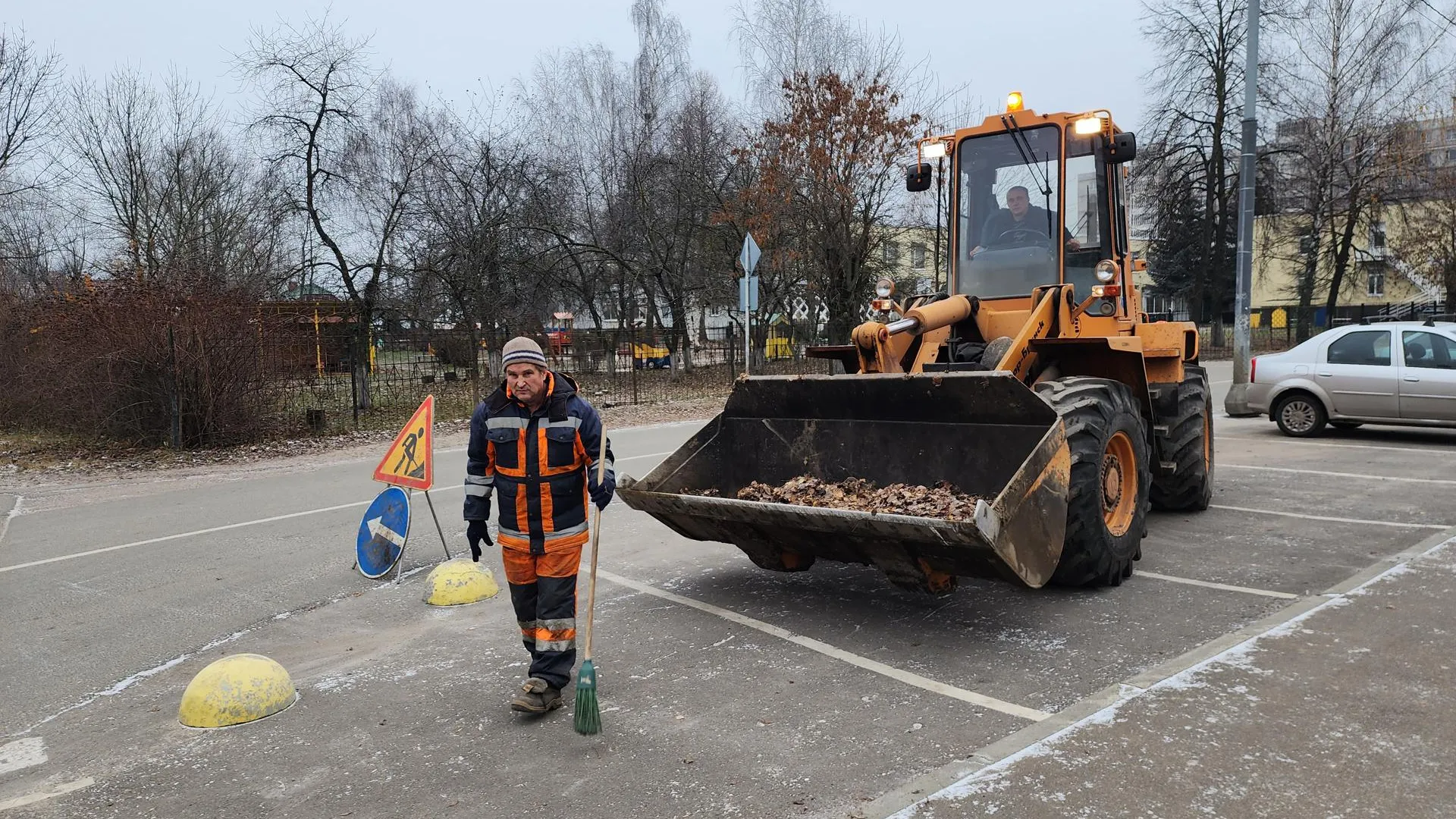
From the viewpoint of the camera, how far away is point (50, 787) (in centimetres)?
379

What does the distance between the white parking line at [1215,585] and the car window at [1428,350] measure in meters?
8.42

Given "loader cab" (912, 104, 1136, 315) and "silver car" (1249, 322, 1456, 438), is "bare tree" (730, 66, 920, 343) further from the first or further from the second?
"loader cab" (912, 104, 1136, 315)

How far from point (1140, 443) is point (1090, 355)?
0.88 metres

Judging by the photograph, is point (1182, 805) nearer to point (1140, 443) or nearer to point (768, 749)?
point (768, 749)

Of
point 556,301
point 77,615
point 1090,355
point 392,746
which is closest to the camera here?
point 392,746

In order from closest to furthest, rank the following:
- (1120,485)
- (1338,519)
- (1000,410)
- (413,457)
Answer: (1000,410) < (1120,485) < (413,457) < (1338,519)

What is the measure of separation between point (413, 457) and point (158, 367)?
925 cm

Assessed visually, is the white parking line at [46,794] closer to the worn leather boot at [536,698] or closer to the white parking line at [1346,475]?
the worn leather boot at [536,698]

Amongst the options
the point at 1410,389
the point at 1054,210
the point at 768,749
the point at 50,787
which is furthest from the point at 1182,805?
the point at 1410,389

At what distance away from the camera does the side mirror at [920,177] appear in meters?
7.80

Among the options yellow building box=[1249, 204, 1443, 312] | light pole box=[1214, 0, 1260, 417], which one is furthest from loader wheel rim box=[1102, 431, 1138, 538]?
yellow building box=[1249, 204, 1443, 312]

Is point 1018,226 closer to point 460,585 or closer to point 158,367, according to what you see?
point 460,585

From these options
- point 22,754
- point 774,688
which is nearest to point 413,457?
point 22,754

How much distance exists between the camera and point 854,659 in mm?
4910
